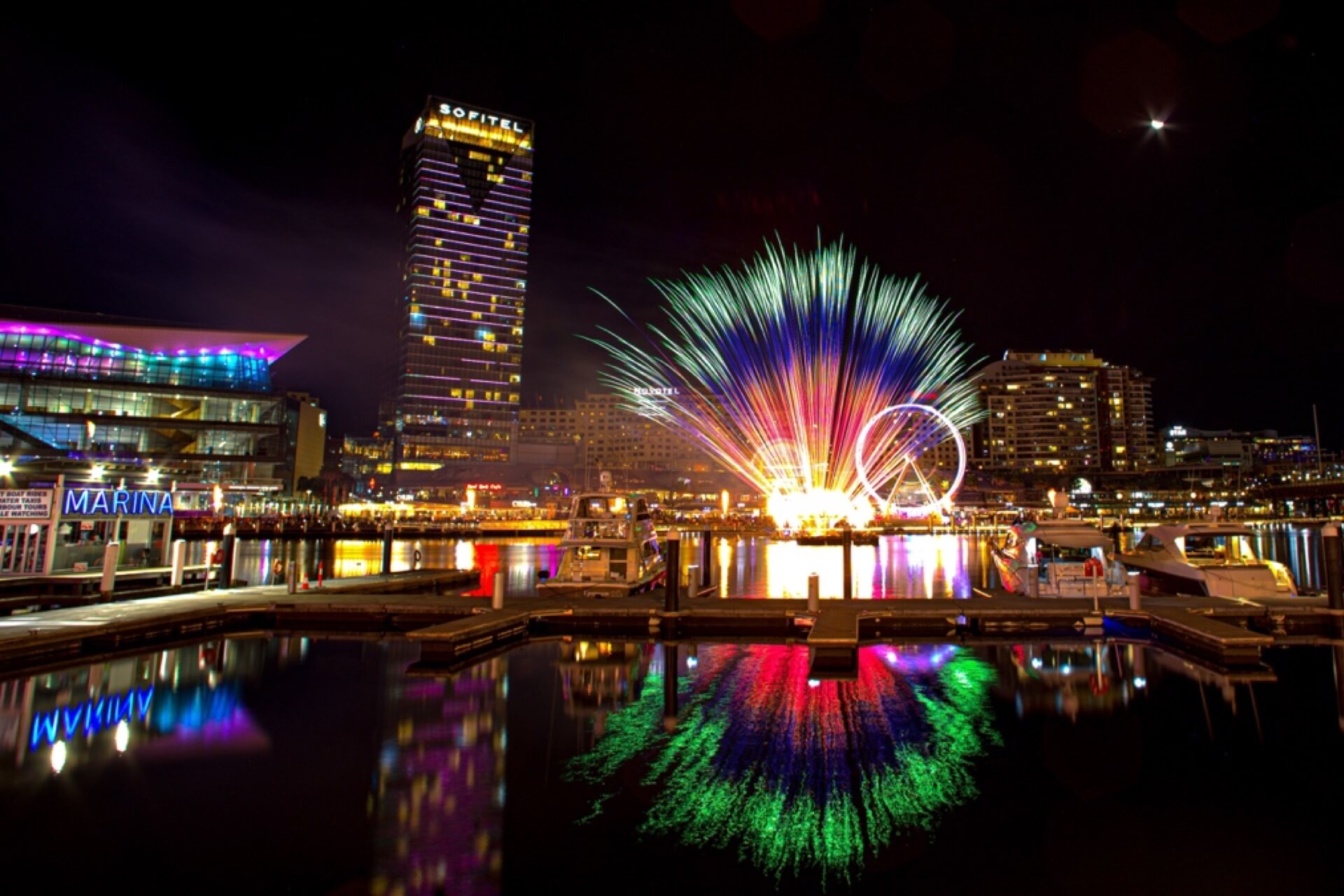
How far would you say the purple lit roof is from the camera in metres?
66.9

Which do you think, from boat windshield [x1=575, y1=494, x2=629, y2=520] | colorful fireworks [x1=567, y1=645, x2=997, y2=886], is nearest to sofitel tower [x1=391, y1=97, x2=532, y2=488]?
boat windshield [x1=575, y1=494, x2=629, y2=520]

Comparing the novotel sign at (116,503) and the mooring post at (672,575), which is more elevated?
the novotel sign at (116,503)

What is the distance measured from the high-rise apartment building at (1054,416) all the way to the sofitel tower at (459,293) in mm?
101594

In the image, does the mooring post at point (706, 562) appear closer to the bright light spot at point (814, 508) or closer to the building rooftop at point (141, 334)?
the bright light spot at point (814, 508)

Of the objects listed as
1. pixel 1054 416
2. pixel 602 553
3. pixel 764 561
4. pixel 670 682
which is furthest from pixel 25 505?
pixel 1054 416

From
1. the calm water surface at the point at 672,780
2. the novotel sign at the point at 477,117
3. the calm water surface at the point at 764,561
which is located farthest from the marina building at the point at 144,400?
the novotel sign at the point at 477,117

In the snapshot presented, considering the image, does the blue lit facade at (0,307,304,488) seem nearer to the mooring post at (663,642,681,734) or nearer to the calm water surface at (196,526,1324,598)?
the calm water surface at (196,526,1324,598)

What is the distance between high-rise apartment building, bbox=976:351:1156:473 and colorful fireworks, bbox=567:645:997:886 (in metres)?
156

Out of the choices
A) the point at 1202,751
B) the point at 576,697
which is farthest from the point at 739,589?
the point at 1202,751

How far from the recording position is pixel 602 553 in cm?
2320

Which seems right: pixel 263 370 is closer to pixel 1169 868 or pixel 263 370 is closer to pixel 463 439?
pixel 463 439

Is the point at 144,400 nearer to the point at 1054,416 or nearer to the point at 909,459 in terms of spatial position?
the point at 909,459

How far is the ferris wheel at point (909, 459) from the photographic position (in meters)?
55.4

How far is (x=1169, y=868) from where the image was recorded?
6746 millimetres
